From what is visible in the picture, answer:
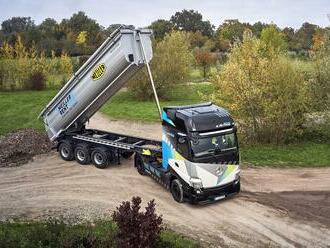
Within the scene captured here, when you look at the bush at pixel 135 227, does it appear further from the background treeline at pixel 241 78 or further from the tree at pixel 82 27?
the tree at pixel 82 27

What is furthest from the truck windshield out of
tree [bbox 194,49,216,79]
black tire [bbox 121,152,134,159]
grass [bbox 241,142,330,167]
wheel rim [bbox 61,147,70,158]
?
tree [bbox 194,49,216,79]

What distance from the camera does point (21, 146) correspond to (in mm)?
22219

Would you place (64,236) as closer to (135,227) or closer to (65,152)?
(135,227)

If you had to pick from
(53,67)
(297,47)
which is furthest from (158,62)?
(297,47)

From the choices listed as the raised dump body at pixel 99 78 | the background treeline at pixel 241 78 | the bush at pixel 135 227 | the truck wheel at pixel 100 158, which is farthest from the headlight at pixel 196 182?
the background treeline at pixel 241 78

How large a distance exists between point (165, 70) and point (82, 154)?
18.5 metres

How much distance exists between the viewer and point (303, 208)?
14672 millimetres

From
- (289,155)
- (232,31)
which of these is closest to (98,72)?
(289,155)

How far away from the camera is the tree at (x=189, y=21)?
11794 cm

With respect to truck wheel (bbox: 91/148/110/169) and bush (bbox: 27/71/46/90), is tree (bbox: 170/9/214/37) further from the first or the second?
truck wheel (bbox: 91/148/110/169)

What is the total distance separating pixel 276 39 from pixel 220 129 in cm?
4353

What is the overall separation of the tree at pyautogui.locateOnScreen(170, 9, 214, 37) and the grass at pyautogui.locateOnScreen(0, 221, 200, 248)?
353ft

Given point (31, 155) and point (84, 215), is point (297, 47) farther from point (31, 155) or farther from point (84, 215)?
point (84, 215)

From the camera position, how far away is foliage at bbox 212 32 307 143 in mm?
20797
